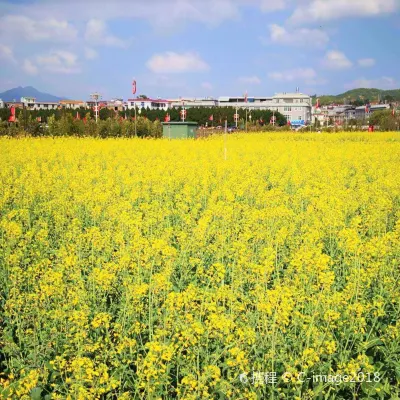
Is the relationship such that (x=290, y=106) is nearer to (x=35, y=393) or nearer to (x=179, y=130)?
(x=179, y=130)

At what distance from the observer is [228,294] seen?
12.3 feet

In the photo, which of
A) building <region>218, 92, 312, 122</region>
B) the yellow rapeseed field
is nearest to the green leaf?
the yellow rapeseed field

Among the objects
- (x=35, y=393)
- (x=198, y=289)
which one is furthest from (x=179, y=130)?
(x=35, y=393)

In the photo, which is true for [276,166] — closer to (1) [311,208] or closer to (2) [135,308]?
(1) [311,208]

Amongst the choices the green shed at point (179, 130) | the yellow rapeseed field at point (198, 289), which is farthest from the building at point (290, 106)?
the yellow rapeseed field at point (198, 289)

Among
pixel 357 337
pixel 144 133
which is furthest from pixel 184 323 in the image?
pixel 144 133

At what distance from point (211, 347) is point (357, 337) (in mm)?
1105

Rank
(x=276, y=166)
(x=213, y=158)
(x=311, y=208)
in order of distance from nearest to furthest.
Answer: (x=311, y=208) < (x=276, y=166) < (x=213, y=158)

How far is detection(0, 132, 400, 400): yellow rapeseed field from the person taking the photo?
332 centimetres

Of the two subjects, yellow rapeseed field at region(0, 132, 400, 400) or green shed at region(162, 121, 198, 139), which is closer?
yellow rapeseed field at region(0, 132, 400, 400)

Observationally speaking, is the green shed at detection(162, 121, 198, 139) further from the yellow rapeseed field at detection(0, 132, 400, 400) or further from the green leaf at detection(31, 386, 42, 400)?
the green leaf at detection(31, 386, 42, 400)

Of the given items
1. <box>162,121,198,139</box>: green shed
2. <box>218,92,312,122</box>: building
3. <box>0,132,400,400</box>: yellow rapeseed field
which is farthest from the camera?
<box>218,92,312,122</box>: building

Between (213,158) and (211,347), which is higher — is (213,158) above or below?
above

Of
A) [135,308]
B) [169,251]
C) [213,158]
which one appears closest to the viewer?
[135,308]
